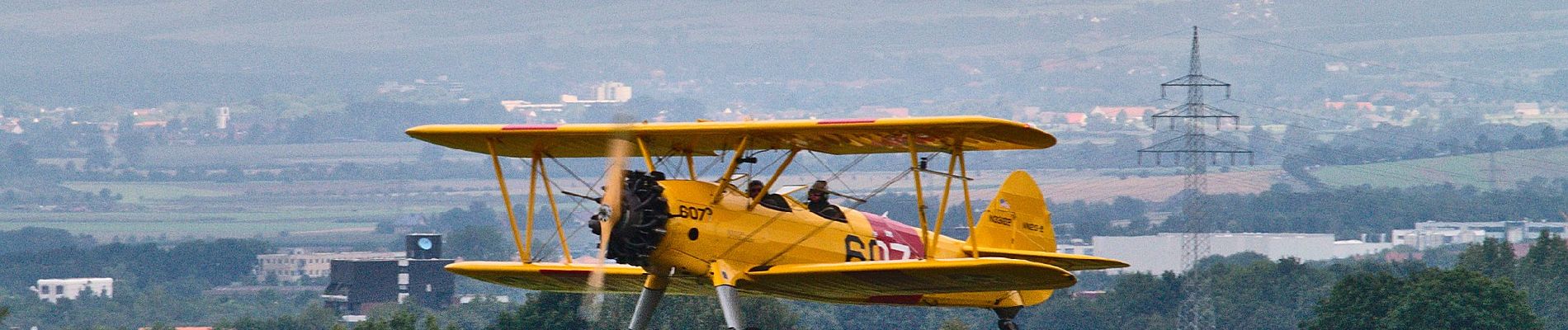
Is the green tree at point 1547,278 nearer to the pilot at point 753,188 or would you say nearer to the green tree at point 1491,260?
the green tree at point 1491,260

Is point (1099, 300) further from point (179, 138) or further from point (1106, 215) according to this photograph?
point (179, 138)

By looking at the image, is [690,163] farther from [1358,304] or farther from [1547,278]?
[1547,278]

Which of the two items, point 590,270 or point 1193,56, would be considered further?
point 1193,56

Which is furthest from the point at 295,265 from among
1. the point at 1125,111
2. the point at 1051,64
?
the point at 1051,64

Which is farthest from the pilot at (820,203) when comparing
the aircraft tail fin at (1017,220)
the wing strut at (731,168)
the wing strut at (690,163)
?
the aircraft tail fin at (1017,220)

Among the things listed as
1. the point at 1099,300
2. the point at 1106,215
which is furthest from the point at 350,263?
the point at 1106,215

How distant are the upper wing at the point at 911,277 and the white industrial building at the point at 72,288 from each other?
78956 millimetres

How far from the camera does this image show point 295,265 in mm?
108562

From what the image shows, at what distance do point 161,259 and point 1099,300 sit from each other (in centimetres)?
5963

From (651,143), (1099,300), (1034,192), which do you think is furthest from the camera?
(1099,300)

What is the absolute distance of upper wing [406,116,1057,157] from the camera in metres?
14.4

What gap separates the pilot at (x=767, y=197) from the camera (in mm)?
15117

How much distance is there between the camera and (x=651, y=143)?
1570cm

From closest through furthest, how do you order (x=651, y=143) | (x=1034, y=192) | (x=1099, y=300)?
(x=651, y=143) → (x=1034, y=192) → (x=1099, y=300)
